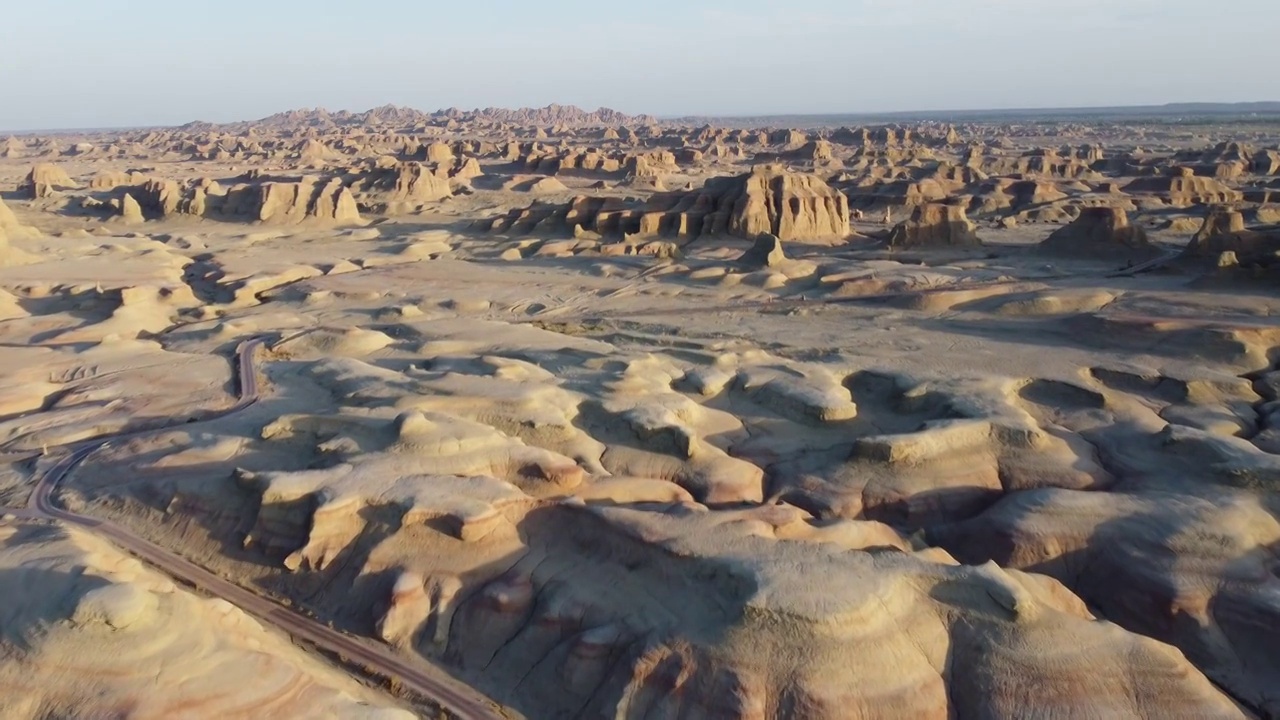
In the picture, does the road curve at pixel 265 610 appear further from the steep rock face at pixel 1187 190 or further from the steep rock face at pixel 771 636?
the steep rock face at pixel 1187 190

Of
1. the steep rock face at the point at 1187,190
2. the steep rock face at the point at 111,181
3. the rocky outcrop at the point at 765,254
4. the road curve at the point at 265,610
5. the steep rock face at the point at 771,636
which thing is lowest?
the road curve at the point at 265,610

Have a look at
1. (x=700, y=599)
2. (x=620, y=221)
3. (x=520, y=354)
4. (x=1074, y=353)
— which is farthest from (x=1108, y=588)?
(x=620, y=221)

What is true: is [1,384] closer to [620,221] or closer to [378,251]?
[378,251]

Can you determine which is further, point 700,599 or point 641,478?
point 641,478

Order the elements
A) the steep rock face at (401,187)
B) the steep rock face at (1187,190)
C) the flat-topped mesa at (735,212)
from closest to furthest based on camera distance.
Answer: the flat-topped mesa at (735,212) < the steep rock face at (1187,190) < the steep rock face at (401,187)

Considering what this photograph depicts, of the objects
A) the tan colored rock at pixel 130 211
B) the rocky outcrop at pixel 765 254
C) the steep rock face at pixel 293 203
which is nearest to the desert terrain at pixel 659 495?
the rocky outcrop at pixel 765 254

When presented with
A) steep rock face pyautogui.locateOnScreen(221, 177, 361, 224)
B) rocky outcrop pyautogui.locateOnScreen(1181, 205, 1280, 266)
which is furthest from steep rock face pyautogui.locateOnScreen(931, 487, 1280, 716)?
steep rock face pyautogui.locateOnScreen(221, 177, 361, 224)

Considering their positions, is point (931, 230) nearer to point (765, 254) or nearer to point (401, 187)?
Result: point (765, 254)

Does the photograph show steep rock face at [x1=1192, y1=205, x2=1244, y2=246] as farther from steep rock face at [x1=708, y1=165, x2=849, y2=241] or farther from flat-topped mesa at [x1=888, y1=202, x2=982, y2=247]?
steep rock face at [x1=708, y1=165, x2=849, y2=241]
